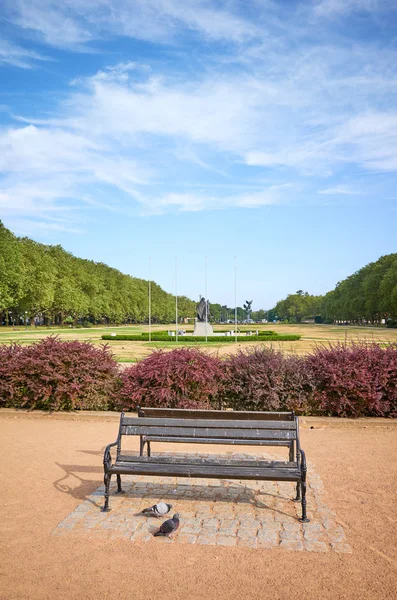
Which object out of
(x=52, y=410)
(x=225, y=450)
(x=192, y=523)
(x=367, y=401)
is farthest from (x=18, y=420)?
(x=367, y=401)

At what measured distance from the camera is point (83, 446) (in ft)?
24.3

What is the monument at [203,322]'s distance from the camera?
40.4 m

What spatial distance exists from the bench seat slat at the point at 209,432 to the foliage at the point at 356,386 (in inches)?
162

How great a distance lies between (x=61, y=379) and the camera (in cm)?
935

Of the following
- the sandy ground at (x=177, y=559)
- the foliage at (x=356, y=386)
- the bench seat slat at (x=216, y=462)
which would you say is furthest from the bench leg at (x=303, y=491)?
the foliage at (x=356, y=386)

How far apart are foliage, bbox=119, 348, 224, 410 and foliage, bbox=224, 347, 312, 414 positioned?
29cm

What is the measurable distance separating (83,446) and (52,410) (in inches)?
94.2

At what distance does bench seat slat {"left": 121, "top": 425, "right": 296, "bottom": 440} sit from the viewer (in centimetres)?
494

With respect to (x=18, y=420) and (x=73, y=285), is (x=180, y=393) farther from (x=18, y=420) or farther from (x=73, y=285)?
(x=73, y=285)

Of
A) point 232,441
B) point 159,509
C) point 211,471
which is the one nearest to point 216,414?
point 232,441

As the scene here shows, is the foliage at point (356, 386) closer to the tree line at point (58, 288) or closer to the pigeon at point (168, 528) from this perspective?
the pigeon at point (168, 528)

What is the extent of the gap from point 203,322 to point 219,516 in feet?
123

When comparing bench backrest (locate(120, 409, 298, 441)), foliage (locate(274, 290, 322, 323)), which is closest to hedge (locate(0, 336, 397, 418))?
bench backrest (locate(120, 409, 298, 441))

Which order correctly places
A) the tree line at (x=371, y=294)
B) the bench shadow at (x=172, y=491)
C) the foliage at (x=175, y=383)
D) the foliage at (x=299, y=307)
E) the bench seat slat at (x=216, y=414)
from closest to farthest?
the bench shadow at (x=172, y=491), the bench seat slat at (x=216, y=414), the foliage at (x=175, y=383), the tree line at (x=371, y=294), the foliage at (x=299, y=307)
